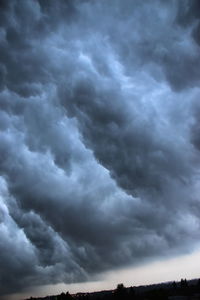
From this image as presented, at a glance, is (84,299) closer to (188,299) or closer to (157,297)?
(188,299)

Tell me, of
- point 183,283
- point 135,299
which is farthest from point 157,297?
point 183,283

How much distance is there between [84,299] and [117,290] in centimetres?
3024

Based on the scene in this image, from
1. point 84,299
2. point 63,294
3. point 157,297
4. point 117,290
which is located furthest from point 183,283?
point 157,297

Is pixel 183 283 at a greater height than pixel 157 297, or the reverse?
pixel 183 283

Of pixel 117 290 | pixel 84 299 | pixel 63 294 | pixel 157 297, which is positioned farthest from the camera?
pixel 84 299

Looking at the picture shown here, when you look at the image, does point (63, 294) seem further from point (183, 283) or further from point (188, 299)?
point (183, 283)

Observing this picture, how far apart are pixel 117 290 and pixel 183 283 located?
3390 inches

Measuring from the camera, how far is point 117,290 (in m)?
117

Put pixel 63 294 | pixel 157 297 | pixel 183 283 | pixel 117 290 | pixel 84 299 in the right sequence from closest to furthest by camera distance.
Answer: pixel 157 297
pixel 63 294
pixel 117 290
pixel 84 299
pixel 183 283

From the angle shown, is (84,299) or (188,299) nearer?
(188,299)

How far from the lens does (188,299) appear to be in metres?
112

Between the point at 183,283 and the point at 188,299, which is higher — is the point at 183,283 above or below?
above

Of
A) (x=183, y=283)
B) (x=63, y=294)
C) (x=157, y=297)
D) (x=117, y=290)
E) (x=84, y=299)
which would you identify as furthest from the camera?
(x=183, y=283)

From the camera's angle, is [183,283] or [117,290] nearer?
[117,290]
